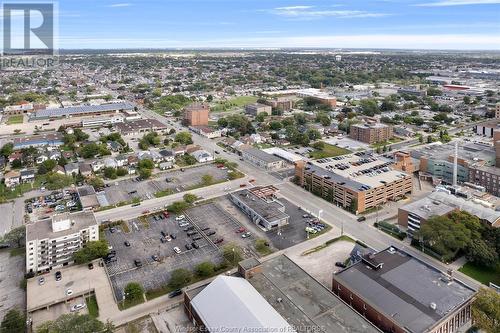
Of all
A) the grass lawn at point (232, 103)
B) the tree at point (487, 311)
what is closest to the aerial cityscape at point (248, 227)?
the tree at point (487, 311)

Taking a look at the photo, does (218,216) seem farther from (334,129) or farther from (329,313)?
(334,129)

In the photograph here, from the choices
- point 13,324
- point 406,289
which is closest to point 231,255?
point 406,289

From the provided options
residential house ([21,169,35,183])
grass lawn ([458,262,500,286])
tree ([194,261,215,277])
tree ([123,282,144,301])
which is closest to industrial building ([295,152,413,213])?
grass lawn ([458,262,500,286])

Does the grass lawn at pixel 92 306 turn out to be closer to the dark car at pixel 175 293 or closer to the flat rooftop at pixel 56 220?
the dark car at pixel 175 293

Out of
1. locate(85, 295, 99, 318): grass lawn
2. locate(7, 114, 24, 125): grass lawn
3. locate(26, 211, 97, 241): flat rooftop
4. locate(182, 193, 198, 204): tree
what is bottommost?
locate(85, 295, 99, 318): grass lawn

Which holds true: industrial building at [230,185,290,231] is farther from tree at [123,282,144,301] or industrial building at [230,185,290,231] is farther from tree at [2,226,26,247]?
tree at [2,226,26,247]
